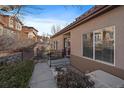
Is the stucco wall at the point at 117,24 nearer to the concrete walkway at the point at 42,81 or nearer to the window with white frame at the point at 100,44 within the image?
the window with white frame at the point at 100,44

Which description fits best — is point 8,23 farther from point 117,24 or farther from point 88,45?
point 117,24

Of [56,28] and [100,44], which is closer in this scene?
[100,44]

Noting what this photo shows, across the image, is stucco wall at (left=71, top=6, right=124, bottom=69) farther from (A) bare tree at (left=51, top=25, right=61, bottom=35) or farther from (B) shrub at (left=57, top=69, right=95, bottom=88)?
(A) bare tree at (left=51, top=25, right=61, bottom=35)

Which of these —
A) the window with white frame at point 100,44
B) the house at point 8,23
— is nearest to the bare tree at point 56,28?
the house at point 8,23

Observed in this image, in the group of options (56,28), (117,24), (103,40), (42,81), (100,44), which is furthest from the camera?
(56,28)

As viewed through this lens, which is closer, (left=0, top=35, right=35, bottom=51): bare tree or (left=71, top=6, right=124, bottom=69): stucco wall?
(left=71, top=6, right=124, bottom=69): stucco wall

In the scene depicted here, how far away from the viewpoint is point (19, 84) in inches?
216

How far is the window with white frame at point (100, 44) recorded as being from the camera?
6.49m

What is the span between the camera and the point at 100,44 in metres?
7.53

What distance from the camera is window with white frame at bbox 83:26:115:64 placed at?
649 cm

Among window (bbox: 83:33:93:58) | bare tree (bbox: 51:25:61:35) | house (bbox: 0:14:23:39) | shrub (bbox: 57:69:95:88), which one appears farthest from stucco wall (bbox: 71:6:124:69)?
bare tree (bbox: 51:25:61:35)

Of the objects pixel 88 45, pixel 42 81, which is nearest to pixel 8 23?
pixel 88 45
